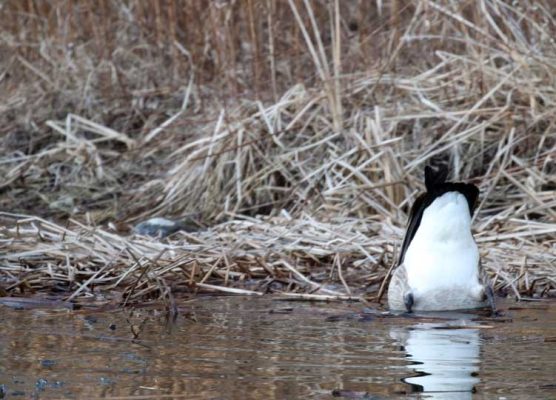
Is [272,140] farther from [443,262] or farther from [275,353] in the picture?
[275,353]

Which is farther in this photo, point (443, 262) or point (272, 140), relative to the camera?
point (272, 140)

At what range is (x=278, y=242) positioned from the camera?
6.45 metres

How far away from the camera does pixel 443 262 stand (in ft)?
16.9

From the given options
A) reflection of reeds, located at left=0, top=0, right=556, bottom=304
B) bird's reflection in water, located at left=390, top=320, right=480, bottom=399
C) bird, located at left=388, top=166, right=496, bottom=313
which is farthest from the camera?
reflection of reeds, located at left=0, top=0, right=556, bottom=304

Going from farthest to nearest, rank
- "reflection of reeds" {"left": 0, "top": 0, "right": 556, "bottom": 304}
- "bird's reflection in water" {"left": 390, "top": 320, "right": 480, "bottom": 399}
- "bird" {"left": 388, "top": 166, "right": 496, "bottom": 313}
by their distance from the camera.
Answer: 1. "reflection of reeds" {"left": 0, "top": 0, "right": 556, "bottom": 304}
2. "bird" {"left": 388, "top": 166, "right": 496, "bottom": 313}
3. "bird's reflection in water" {"left": 390, "top": 320, "right": 480, "bottom": 399}

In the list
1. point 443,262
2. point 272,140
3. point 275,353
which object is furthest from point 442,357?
point 272,140

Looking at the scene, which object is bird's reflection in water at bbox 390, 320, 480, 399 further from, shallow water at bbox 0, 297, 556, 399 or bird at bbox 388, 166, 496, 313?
bird at bbox 388, 166, 496, 313

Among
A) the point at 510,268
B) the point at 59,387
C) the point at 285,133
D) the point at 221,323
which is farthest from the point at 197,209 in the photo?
the point at 59,387

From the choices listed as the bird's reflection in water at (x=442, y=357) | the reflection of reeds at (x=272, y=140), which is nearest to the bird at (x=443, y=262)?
the bird's reflection in water at (x=442, y=357)

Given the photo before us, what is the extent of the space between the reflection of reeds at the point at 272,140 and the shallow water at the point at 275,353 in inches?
Result: 21.4

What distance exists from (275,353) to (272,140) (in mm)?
3962

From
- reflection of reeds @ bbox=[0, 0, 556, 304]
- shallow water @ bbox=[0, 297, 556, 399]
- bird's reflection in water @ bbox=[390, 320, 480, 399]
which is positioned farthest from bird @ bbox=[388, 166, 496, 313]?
reflection of reeds @ bbox=[0, 0, 556, 304]

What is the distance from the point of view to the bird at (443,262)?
5070 mm

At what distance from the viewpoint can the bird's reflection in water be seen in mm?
3408
